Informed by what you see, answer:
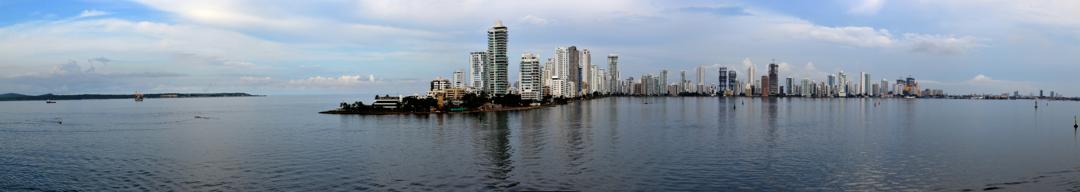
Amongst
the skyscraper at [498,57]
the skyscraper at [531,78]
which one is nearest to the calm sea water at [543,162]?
the skyscraper at [531,78]

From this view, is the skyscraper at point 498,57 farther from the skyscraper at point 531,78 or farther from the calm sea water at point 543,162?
the calm sea water at point 543,162

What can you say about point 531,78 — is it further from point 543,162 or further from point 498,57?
point 543,162

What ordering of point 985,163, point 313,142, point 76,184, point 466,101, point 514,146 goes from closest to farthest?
point 76,184 < point 985,163 < point 514,146 < point 313,142 < point 466,101

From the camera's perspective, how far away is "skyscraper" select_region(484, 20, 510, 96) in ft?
531

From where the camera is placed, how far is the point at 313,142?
38.9 meters

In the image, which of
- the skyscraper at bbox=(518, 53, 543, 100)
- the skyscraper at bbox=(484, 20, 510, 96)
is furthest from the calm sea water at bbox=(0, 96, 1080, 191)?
the skyscraper at bbox=(484, 20, 510, 96)

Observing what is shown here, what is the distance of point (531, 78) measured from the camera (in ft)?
488

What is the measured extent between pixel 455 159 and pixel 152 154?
14294 mm

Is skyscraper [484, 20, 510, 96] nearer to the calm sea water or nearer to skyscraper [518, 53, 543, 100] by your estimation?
skyscraper [518, 53, 543, 100]

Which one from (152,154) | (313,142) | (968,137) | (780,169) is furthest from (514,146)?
(968,137)

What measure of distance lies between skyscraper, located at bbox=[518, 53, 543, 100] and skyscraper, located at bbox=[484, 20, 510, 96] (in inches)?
260

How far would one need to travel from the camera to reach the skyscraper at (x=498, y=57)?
162 meters

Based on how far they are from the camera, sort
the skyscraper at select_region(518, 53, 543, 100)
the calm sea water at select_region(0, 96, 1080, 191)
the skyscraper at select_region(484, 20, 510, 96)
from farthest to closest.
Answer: the skyscraper at select_region(484, 20, 510, 96) < the skyscraper at select_region(518, 53, 543, 100) < the calm sea water at select_region(0, 96, 1080, 191)

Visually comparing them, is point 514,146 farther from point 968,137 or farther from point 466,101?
point 466,101
